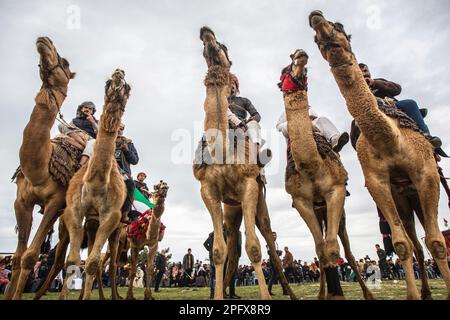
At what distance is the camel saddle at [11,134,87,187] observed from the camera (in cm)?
612

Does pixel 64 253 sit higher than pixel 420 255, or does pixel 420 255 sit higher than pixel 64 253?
pixel 64 253

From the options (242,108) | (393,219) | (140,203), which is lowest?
(393,219)

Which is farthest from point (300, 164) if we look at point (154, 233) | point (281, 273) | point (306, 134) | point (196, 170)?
point (154, 233)

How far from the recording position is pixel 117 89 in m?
5.76

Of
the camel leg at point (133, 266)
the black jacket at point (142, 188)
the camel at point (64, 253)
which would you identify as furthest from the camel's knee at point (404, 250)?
the black jacket at point (142, 188)

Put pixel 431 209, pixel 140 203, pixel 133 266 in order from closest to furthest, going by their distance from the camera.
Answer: pixel 431 209
pixel 133 266
pixel 140 203

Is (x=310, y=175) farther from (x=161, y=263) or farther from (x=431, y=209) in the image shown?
(x=161, y=263)

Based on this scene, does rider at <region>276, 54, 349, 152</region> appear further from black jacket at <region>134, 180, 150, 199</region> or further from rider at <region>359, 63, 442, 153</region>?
black jacket at <region>134, 180, 150, 199</region>

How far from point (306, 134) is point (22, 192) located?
517 cm

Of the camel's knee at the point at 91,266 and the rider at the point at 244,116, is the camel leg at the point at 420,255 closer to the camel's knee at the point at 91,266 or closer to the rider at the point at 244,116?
the rider at the point at 244,116

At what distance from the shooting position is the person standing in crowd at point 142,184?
12.0m

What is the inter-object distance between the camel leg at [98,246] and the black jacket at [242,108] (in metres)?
3.06

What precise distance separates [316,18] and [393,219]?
295 cm

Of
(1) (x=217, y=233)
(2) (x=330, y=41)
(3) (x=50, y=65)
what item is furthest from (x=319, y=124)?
(3) (x=50, y=65)
